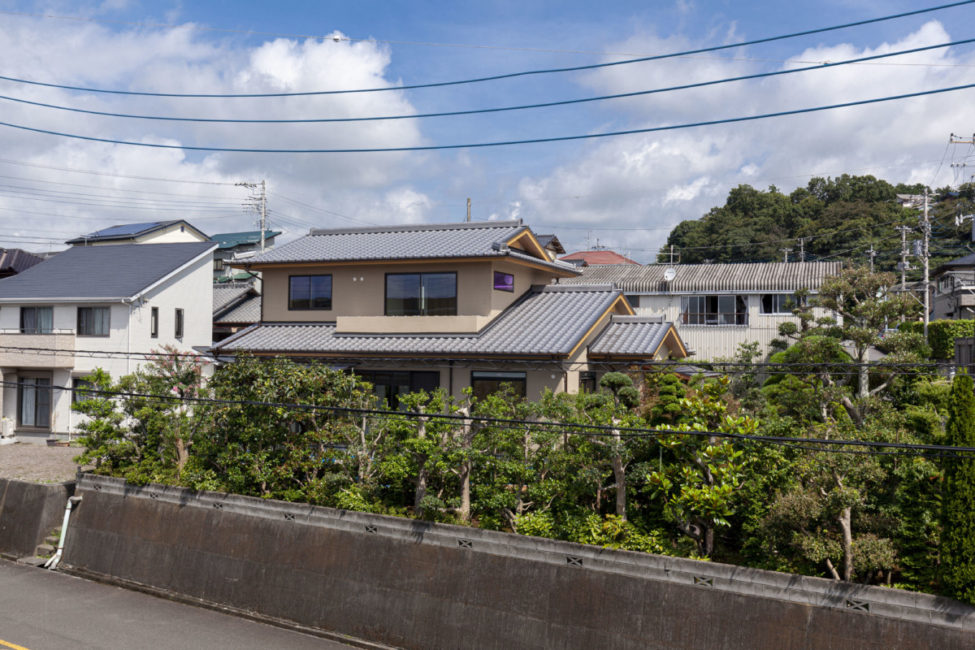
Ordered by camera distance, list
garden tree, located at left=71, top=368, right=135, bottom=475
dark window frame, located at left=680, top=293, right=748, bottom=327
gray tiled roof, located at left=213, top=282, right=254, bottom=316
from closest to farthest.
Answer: garden tree, located at left=71, top=368, right=135, bottom=475 < dark window frame, located at left=680, top=293, right=748, bottom=327 < gray tiled roof, located at left=213, top=282, right=254, bottom=316

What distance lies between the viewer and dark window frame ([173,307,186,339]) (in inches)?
1236

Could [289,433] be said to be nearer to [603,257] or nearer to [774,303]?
[774,303]

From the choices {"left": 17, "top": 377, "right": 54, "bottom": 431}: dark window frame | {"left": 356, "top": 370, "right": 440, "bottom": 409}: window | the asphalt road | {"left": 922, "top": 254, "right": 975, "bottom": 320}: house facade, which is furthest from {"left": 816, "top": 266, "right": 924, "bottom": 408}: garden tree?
{"left": 17, "top": 377, "right": 54, "bottom": 431}: dark window frame

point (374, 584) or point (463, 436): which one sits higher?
point (463, 436)

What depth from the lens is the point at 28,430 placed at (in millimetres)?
29781

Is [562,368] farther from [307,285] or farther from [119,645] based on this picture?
[119,645]

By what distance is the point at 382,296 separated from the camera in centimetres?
2252

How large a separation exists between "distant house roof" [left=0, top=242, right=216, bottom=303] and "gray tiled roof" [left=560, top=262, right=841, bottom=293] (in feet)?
70.2

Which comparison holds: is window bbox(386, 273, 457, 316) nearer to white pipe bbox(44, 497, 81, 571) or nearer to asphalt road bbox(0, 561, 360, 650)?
white pipe bbox(44, 497, 81, 571)

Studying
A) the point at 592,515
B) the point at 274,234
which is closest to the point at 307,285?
the point at 592,515

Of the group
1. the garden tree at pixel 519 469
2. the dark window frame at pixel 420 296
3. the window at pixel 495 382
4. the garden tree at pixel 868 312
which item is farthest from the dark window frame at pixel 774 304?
the garden tree at pixel 519 469

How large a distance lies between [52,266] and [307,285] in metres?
18.3

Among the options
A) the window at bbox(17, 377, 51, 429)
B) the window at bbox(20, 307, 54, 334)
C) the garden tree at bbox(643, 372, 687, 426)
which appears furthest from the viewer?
the window at bbox(20, 307, 54, 334)

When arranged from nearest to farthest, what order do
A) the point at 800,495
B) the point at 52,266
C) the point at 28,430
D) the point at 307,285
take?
the point at 800,495 → the point at 307,285 → the point at 28,430 → the point at 52,266
